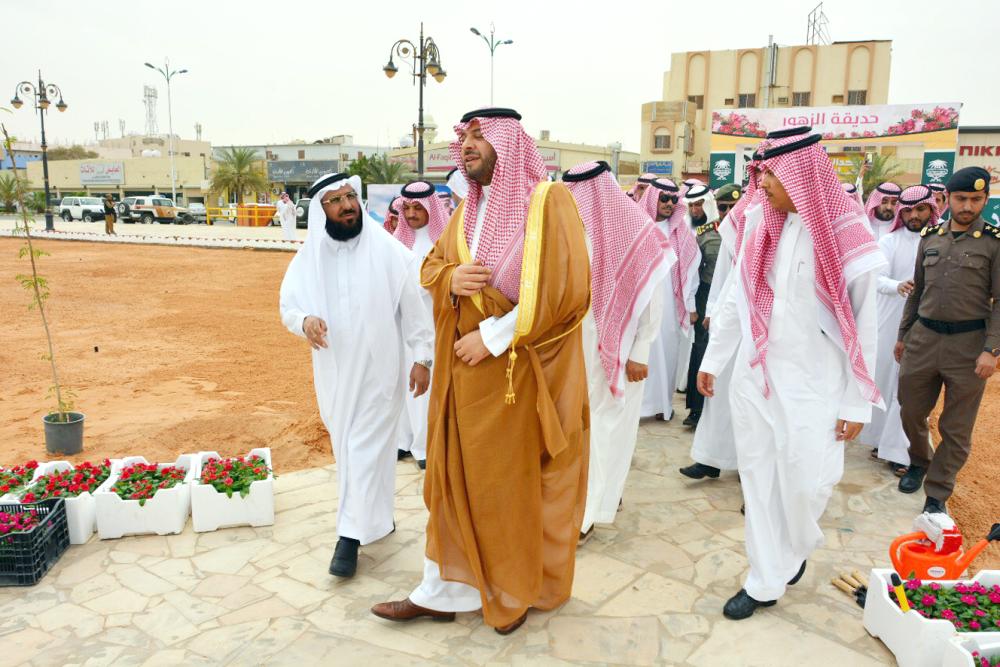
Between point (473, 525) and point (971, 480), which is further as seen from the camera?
point (971, 480)

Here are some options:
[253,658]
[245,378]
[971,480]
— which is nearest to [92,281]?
[245,378]

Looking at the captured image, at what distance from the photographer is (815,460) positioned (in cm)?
297

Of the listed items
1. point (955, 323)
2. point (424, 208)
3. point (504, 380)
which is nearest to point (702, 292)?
point (955, 323)

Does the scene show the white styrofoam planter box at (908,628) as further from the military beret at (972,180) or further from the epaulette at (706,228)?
the epaulette at (706,228)

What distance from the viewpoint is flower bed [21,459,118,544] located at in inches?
149

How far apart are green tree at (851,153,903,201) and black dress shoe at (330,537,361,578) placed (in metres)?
31.0

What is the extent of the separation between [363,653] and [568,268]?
1668mm

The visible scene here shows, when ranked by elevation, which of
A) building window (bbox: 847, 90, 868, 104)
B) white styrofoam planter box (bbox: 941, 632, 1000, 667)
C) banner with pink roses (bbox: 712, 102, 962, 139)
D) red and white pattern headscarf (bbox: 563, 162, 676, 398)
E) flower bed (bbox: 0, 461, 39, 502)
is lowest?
flower bed (bbox: 0, 461, 39, 502)

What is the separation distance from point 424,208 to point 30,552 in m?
3.19

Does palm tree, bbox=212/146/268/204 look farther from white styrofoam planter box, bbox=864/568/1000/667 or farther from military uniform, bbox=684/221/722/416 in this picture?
white styrofoam planter box, bbox=864/568/1000/667

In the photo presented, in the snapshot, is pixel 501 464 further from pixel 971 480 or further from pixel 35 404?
pixel 35 404

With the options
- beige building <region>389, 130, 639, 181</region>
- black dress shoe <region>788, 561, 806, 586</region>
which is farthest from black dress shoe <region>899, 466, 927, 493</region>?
beige building <region>389, 130, 639, 181</region>

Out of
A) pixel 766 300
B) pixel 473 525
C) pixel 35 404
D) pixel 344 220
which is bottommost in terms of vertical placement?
pixel 35 404

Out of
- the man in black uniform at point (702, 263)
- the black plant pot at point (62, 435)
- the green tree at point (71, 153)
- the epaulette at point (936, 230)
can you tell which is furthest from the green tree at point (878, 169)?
the green tree at point (71, 153)
